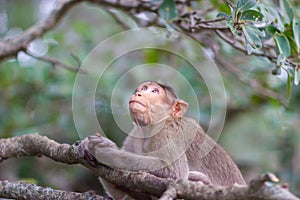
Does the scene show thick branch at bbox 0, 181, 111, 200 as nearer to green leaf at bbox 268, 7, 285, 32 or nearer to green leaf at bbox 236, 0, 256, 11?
green leaf at bbox 236, 0, 256, 11

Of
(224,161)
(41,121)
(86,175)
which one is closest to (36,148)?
(224,161)

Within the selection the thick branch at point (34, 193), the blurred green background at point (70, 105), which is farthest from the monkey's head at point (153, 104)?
the blurred green background at point (70, 105)

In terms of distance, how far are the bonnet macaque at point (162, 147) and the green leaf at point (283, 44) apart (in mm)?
717

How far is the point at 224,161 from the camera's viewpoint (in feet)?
12.8

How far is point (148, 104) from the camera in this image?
11.4 ft

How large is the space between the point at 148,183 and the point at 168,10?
5.62 feet

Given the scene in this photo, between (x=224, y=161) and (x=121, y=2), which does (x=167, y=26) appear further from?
(x=224, y=161)

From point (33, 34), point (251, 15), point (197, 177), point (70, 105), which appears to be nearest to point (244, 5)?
point (251, 15)

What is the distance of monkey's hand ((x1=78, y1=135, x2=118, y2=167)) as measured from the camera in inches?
129

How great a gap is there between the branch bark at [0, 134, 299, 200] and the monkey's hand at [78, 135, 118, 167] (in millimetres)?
34

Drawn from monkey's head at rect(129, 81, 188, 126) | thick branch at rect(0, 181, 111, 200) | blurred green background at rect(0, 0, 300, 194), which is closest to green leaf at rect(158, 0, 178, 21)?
monkey's head at rect(129, 81, 188, 126)

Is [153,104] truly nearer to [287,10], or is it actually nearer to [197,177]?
[197,177]

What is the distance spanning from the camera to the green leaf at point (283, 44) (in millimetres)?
3534

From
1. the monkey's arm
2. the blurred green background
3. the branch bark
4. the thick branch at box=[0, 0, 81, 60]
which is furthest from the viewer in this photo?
the blurred green background
